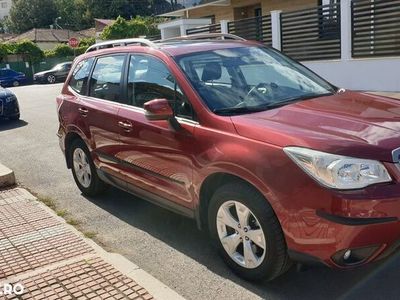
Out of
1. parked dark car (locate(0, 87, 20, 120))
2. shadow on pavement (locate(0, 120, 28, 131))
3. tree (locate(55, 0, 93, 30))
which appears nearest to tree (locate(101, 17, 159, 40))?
shadow on pavement (locate(0, 120, 28, 131))

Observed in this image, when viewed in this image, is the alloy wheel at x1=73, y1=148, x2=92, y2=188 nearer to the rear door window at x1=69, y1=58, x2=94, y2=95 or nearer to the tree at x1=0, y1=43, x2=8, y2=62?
the rear door window at x1=69, y1=58, x2=94, y2=95

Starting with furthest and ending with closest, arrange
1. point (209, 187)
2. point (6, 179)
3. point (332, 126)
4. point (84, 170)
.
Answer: point (6, 179) < point (84, 170) < point (209, 187) < point (332, 126)

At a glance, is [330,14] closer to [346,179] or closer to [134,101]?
[134,101]

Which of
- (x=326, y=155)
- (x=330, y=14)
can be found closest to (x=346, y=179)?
(x=326, y=155)

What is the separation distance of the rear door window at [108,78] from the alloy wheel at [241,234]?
1.88m

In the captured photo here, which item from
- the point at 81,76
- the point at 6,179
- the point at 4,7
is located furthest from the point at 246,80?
the point at 4,7

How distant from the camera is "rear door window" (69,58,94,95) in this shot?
18.8 ft

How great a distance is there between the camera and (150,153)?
14.4ft

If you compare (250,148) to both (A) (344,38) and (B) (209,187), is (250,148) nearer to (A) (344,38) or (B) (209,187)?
(B) (209,187)

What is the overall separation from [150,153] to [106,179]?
115 cm

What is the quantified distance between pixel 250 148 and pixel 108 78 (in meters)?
2.41

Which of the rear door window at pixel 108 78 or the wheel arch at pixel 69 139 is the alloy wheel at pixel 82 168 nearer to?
the wheel arch at pixel 69 139

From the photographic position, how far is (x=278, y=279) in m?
3.66

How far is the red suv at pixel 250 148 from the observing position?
3043mm
